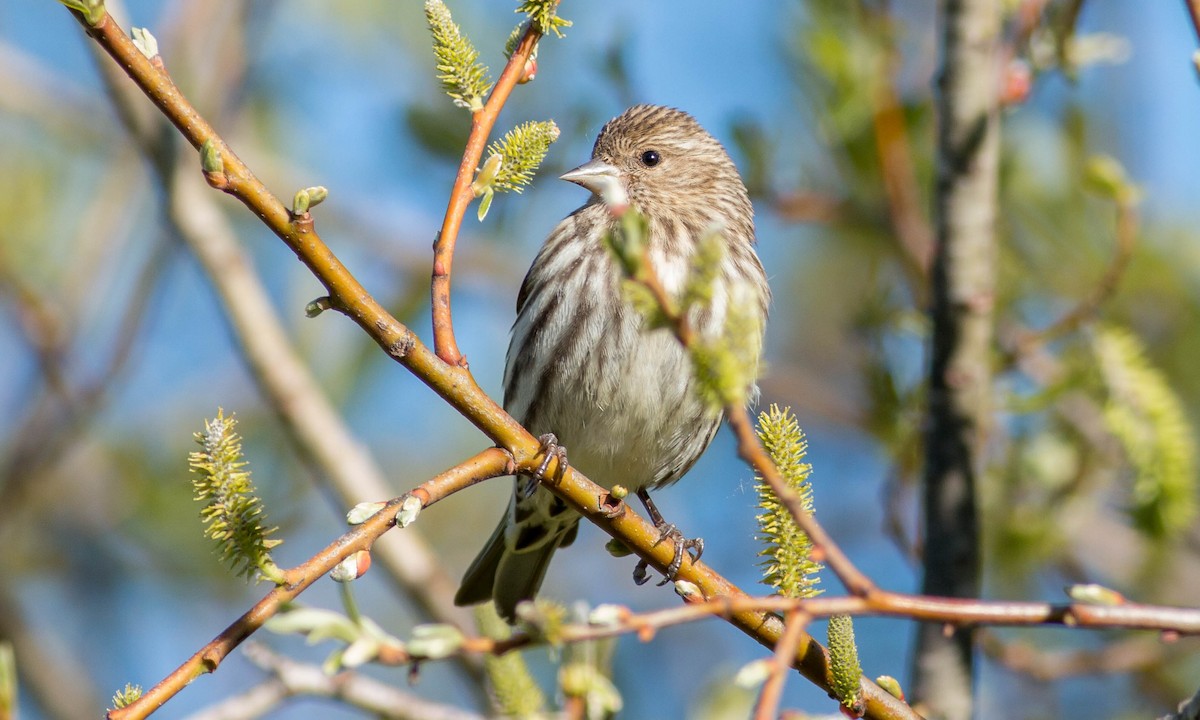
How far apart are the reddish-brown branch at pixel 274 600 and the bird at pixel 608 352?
180 centimetres

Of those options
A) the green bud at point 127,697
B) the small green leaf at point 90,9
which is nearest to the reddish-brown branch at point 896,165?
the small green leaf at point 90,9

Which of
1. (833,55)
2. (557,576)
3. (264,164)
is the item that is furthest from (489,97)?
(557,576)

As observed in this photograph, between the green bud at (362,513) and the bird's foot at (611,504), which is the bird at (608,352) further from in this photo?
the green bud at (362,513)

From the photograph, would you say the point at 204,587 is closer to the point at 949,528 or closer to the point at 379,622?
the point at 379,622

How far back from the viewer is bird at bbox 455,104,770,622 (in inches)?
162

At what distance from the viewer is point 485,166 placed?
2203 millimetres

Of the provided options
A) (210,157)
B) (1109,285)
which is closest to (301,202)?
(210,157)

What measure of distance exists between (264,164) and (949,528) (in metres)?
3.50

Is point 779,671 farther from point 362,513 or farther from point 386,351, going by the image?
point 386,351

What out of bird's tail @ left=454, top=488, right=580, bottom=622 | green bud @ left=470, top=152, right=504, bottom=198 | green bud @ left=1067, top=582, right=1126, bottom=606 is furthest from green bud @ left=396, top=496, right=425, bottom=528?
bird's tail @ left=454, top=488, right=580, bottom=622

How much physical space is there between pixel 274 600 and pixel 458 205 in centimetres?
73

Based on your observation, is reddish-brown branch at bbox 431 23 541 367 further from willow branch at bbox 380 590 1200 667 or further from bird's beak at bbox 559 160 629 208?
bird's beak at bbox 559 160 629 208

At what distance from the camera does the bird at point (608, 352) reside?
4121mm

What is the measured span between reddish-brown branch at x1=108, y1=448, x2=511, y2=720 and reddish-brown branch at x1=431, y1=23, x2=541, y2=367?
9.1 inches
